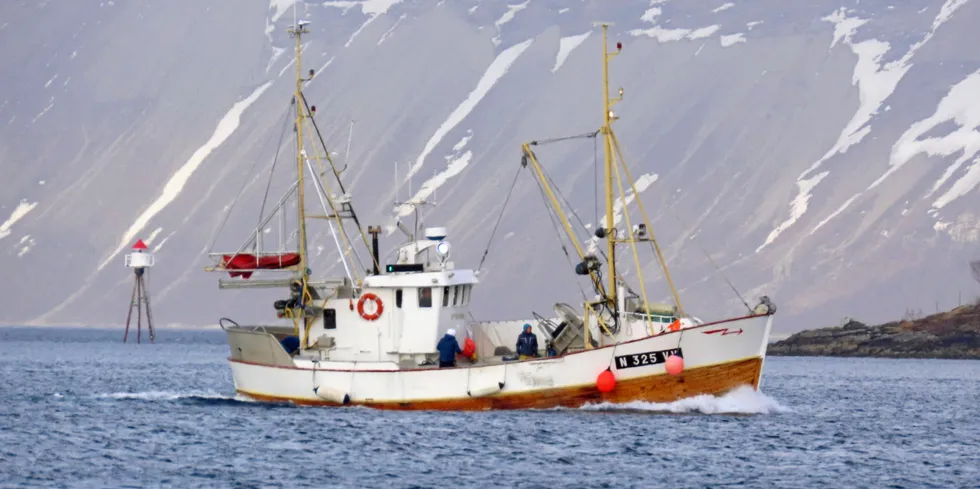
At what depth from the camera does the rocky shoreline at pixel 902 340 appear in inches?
5600

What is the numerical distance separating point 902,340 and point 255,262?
107354 mm

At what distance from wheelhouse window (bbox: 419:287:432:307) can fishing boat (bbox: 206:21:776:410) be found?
88 mm

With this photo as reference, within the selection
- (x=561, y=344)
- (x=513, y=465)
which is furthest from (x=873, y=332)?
(x=513, y=465)

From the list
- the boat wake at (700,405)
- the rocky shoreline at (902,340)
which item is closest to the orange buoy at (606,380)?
the boat wake at (700,405)

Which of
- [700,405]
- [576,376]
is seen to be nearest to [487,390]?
[576,376]

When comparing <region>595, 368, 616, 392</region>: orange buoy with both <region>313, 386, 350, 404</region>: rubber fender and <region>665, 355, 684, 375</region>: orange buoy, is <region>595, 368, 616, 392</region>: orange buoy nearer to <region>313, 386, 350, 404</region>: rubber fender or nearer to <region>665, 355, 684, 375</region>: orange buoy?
<region>665, 355, 684, 375</region>: orange buoy

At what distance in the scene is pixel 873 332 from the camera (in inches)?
5920

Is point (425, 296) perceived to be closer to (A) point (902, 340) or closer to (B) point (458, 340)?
(B) point (458, 340)

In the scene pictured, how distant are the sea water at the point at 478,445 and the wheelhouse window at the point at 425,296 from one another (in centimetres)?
322

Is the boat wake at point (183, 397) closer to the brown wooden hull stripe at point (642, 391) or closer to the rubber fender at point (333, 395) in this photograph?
the rubber fender at point (333, 395)

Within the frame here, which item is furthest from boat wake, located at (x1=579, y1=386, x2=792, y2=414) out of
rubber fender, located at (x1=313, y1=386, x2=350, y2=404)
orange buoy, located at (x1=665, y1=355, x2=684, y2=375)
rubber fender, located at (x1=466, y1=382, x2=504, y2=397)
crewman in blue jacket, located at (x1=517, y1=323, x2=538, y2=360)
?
rubber fender, located at (x1=313, y1=386, x2=350, y2=404)

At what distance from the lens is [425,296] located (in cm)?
4609

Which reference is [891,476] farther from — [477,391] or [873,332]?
[873,332]

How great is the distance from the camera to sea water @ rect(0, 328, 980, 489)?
3484 cm
